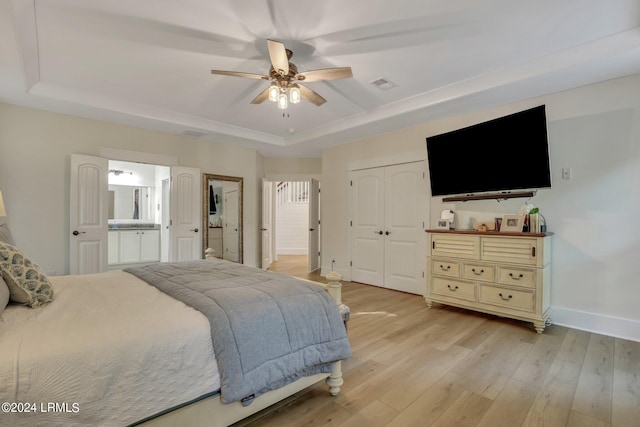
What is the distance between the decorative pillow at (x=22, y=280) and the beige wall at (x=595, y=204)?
4.11 meters

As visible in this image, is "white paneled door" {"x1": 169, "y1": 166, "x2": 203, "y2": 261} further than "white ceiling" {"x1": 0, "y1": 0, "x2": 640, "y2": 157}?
Yes

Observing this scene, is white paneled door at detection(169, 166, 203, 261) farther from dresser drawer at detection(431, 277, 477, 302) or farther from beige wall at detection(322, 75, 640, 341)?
beige wall at detection(322, 75, 640, 341)

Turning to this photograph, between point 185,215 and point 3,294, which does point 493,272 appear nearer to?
point 3,294

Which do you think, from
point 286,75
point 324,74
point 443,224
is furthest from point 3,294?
point 443,224

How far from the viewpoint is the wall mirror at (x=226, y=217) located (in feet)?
18.2

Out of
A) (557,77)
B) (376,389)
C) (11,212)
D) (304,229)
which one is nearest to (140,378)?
(376,389)

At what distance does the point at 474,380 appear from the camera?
2.06 meters

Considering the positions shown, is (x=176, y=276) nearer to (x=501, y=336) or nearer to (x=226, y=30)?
(x=226, y=30)

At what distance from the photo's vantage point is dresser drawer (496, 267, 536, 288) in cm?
294

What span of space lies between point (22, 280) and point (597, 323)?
4.56 metres

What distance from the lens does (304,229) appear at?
8953 mm

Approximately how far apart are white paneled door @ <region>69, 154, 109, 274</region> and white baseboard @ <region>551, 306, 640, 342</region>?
5579mm

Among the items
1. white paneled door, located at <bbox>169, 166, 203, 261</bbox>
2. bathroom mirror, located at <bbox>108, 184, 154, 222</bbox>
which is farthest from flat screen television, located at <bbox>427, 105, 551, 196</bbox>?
bathroom mirror, located at <bbox>108, 184, 154, 222</bbox>

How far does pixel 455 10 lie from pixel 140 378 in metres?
2.92
